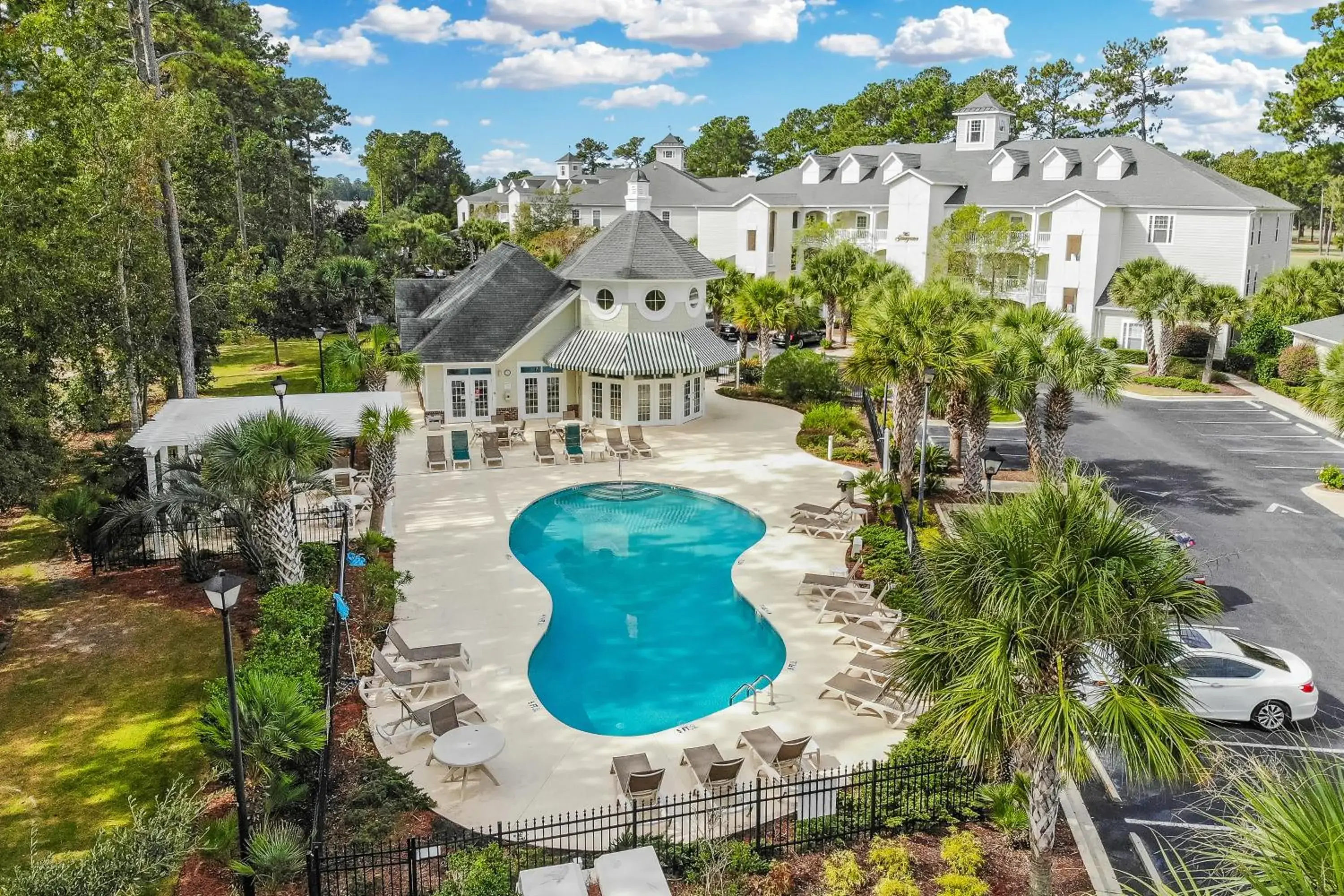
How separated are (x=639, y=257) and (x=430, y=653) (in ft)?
67.3

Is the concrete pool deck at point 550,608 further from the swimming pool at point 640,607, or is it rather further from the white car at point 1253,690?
the white car at point 1253,690

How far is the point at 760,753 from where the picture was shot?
12.9m

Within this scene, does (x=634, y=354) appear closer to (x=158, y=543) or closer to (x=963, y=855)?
(x=158, y=543)

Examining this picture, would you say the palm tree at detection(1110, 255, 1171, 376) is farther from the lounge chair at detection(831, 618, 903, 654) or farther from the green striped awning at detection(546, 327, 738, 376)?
the lounge chair at detection(831, 618, 903, 654)

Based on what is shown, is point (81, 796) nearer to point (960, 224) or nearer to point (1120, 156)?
point (960, 224)

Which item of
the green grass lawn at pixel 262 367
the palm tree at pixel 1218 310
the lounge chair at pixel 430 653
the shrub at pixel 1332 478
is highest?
the palm tree at pixel 1218 310

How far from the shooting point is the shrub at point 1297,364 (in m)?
36.9

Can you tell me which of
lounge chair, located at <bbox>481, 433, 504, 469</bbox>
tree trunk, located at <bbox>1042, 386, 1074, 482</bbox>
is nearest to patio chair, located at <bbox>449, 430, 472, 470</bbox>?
lounge chair, located at <bbox>481, 433, 504, 469</bbox>

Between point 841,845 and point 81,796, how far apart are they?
986 cm

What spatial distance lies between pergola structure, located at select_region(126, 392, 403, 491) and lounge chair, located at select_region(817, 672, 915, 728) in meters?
12.3

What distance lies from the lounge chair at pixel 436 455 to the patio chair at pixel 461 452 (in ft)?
1.01

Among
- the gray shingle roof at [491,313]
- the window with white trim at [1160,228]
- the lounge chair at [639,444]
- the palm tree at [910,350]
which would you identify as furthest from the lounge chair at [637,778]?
the window with white trim at [1160,228]

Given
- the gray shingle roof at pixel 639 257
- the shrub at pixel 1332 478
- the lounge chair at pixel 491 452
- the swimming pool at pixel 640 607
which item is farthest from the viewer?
the gray shingle roof at pixel 639 257

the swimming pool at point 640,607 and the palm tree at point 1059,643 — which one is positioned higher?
the palm tree at point 1059,643
